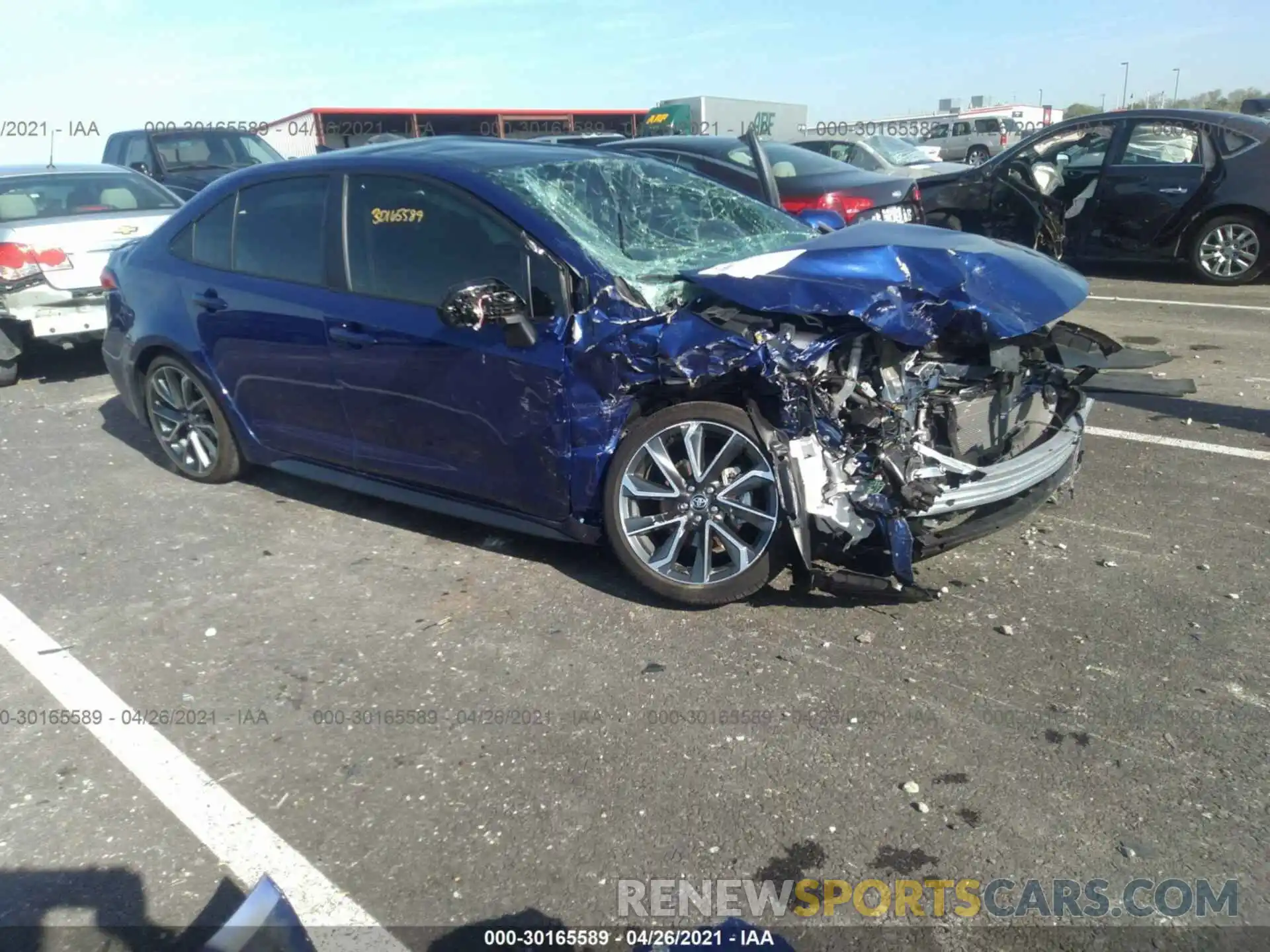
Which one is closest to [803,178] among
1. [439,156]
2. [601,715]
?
[439,156]

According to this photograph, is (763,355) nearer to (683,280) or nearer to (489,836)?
(683,280)

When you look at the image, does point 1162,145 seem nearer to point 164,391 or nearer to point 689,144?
point 689,144

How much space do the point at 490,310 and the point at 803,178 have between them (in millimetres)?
6044

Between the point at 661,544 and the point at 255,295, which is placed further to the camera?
the point at 255,295

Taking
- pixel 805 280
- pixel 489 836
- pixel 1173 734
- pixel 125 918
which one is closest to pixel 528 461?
pixel 805 280

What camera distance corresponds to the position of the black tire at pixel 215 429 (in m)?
5.27

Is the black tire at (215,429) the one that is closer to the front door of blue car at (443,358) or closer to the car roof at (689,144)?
the front door of blue car at (443,358)

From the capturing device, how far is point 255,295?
4781 mm

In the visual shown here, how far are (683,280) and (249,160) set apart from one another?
36.4 feet

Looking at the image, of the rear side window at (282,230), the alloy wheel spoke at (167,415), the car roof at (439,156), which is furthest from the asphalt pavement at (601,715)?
the car roof at (439,156)

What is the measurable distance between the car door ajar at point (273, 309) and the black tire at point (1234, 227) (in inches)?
337

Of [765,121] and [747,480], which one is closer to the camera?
[747,480]

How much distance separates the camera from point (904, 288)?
11.8ft

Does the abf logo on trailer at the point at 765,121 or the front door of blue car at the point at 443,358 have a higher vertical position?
the abf logo on trailer at the point at 765,121
